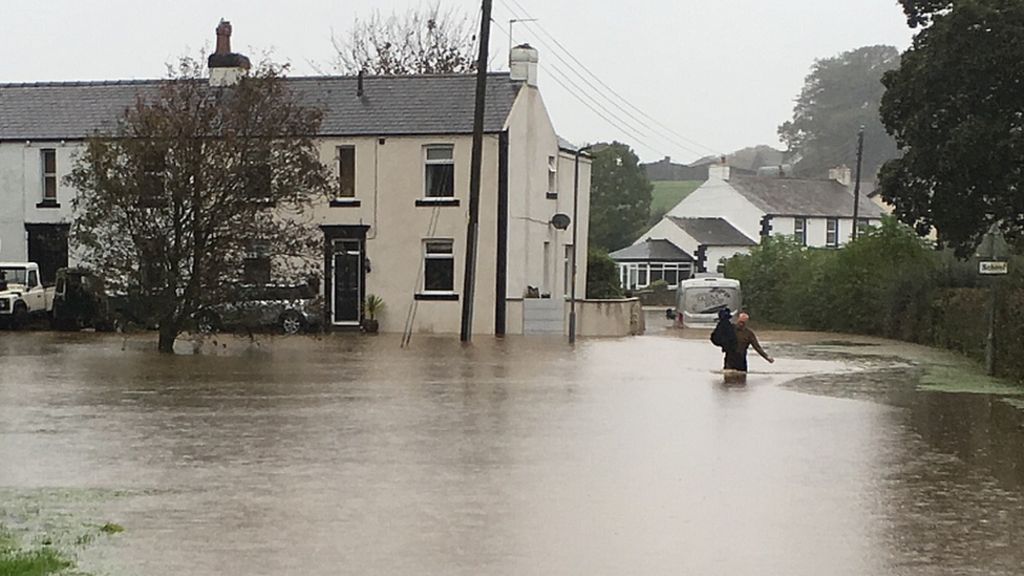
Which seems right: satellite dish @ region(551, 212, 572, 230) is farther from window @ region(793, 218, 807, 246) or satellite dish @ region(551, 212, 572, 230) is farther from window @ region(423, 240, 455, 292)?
window @ region(793, 218, 807, 246)

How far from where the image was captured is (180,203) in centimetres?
3147

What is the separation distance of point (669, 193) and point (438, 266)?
279 feet

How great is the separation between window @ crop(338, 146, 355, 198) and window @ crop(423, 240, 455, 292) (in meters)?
2.87

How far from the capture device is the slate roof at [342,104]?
43.1 m

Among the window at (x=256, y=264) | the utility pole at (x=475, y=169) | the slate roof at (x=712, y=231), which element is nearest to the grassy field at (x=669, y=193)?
the slate roof at (x=712, y=231)

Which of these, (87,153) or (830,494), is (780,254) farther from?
(830,494)

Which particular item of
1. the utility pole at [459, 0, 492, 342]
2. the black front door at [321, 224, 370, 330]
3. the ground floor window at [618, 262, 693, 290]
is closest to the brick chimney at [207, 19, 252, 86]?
the black front door at [321, 224, 370, 330]

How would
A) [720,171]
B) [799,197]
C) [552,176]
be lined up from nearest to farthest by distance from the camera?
1. [552,176]
2. [799,197]
3. [720,171]

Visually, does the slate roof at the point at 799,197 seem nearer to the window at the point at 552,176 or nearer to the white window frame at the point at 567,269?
the white window frame at the point at 567,269

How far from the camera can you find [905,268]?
44.8 metres

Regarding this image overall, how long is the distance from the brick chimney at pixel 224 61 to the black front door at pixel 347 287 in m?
6.08

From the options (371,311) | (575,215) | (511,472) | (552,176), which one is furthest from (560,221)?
(511,472)

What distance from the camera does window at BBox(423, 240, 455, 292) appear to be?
4284 centimetres

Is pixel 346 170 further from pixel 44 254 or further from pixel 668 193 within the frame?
pixel 668 193
